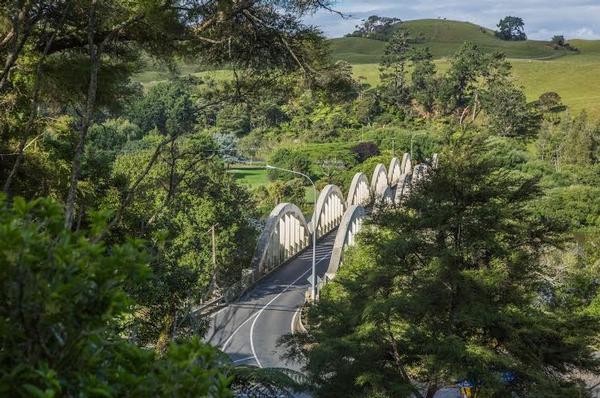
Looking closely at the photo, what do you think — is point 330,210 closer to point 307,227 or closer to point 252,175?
point 307,227

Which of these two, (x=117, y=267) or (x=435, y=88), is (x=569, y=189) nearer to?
(x=435, y=88)

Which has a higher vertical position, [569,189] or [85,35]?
[85,35]

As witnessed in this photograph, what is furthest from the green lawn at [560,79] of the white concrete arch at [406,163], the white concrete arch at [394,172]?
the white concrete arch at [394,172]

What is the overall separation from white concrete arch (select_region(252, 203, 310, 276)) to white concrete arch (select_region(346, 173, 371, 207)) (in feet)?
22.2

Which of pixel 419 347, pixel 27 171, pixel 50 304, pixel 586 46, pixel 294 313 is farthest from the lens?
pixel 586 46

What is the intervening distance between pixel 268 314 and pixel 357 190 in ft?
80.2

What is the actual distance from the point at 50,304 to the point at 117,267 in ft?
1.45

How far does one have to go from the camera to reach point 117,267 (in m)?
2.81

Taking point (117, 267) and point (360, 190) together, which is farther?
point (360, 190)

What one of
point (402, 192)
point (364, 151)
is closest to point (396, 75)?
point (364, 151)

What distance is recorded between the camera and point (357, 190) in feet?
169

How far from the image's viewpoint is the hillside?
449 ft

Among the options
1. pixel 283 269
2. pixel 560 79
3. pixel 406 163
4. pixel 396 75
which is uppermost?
pixel 396 75

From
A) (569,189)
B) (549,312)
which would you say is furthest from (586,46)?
(549,312)
